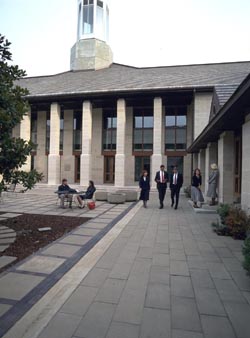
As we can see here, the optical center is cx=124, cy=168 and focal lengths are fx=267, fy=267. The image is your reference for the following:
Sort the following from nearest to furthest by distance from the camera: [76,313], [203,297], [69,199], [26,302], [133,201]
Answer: [76,313] < [26,302] < [203,297] < [69,199] < [133,201]

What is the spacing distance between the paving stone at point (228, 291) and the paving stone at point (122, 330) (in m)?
1.32

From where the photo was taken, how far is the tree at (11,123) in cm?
460

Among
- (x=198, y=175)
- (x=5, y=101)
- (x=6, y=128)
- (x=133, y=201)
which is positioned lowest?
(x=133, y=201)

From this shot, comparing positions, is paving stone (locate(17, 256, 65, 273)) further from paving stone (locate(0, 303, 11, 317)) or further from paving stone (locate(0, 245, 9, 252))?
paving stone (locate(0, 303, 11, 317))

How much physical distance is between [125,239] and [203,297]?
3036 mm

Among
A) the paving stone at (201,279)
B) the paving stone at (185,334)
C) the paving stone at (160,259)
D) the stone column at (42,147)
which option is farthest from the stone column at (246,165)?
the stone column at (42,147)

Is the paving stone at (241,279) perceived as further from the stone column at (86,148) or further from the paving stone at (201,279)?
the stone column at (86,148)

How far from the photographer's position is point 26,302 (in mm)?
3156

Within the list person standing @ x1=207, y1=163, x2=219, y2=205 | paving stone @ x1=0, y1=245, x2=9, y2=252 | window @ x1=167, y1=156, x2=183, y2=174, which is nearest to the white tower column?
window @ x1=167, y1=156, x2=183, y2=174

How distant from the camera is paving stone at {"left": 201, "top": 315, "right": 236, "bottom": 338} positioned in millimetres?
2586

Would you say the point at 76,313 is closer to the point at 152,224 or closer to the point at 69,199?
the point at 152,224

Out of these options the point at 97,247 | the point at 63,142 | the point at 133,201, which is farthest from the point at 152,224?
the point at 63,142

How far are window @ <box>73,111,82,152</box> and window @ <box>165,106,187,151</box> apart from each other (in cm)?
836

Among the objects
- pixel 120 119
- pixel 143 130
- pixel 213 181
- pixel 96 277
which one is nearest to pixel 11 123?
pixel 96 277
